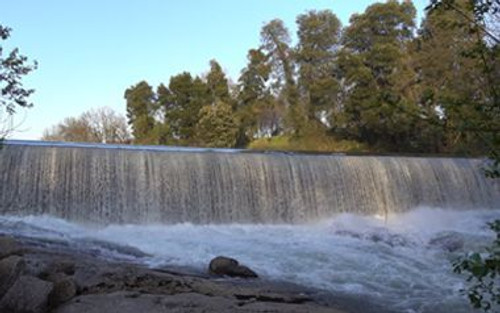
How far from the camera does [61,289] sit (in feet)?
18.6

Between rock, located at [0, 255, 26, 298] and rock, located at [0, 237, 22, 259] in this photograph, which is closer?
rock, located at [0, 255, 26, 298]

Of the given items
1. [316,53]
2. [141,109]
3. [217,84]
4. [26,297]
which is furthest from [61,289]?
[141,109]

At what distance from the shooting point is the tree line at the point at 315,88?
30406 mm

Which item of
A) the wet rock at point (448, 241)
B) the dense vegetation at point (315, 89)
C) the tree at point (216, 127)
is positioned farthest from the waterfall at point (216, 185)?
the tree at point (216, 127)

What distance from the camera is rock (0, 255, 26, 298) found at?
5.43 m

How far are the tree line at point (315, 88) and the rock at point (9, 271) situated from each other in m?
22.1

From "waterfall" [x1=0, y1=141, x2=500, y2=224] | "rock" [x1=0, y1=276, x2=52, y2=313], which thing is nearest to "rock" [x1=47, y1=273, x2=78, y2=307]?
"rock" [x1=0, y1=276, x2=52, y2=313]

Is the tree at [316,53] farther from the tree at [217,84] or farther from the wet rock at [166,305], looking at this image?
the wet rock at [166,305]

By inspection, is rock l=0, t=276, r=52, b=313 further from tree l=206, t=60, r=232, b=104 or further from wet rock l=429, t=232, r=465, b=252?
tree l=206, t=60, r=232, b=104

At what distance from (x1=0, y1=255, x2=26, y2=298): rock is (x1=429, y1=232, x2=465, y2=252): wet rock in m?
8.69

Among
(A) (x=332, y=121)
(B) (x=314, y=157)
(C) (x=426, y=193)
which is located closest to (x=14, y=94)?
(B) (x=314, y=157)

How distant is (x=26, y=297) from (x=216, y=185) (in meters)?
8.89

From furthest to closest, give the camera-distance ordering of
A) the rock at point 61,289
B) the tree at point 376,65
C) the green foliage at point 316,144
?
the green foliage at point 316,144, the tree at point 376,65, the rock at point 61,289

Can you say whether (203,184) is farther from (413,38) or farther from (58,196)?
(413,38)
